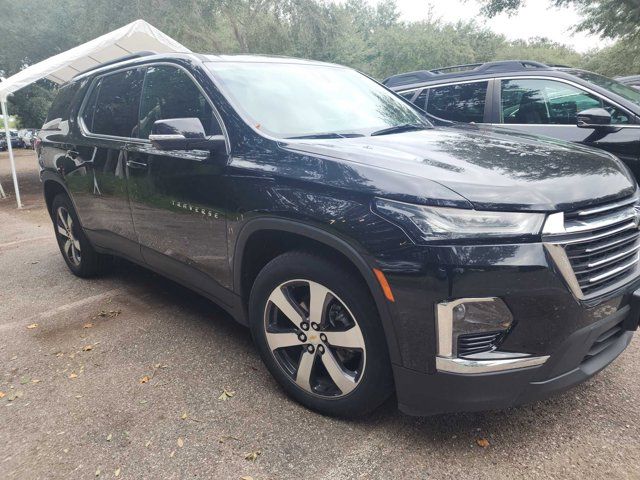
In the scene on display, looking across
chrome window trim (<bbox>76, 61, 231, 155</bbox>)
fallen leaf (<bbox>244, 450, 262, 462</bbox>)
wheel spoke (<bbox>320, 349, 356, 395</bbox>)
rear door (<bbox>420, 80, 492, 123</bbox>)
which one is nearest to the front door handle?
chrome window trim (<bbox>76, 61, 231, 155</bbox>)

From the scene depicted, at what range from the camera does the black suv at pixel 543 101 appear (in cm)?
417

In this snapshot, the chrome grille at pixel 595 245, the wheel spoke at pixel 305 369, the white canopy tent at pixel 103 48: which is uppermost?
the white canopy tent at pixel 103 48

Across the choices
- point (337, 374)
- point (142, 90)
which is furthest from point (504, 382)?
point (142, 90)

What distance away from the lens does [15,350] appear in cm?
330

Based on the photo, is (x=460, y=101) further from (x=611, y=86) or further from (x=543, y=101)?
(x=611, y=86)

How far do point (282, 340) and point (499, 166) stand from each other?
131cm

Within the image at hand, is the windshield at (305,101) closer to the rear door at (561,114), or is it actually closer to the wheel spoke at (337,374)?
the wheel spoke at (337,374)

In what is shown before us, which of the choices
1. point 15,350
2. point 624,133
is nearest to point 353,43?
point 624,133

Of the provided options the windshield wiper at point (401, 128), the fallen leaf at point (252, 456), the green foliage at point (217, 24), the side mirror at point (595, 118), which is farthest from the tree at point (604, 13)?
the fallen leaf at point (252, 456)

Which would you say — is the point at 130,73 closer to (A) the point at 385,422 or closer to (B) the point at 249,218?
(B) the point at 249,218

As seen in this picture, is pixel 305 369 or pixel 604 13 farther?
pixel 604 13

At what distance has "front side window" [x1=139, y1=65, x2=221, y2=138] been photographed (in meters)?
2.78

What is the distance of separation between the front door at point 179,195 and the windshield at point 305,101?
0.73 feet

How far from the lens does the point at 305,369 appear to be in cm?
235
